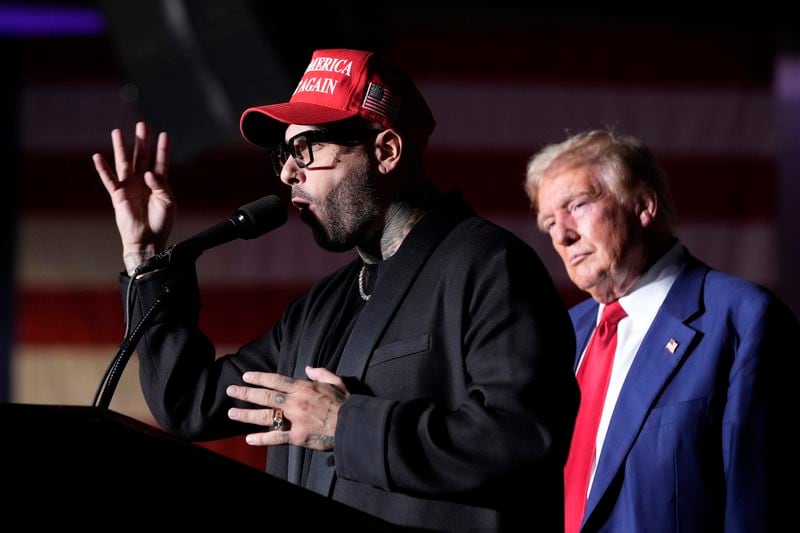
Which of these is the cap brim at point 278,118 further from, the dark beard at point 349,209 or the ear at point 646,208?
the ear at point 646,208

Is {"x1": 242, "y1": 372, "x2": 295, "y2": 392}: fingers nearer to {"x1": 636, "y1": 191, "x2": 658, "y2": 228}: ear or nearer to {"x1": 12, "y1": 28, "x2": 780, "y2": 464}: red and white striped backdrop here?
{"x1": 636, "y1": 191, "x2": 658, "y2": 228}: ear

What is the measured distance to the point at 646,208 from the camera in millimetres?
2154

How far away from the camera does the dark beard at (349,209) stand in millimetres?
1439

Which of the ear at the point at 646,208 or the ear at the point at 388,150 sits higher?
the ear at the point at 388,150

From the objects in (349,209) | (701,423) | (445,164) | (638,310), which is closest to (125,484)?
(349,209)

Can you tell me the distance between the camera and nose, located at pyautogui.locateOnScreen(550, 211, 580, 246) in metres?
2.16

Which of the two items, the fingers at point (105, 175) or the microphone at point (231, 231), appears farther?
the fingers at point (105, 175)

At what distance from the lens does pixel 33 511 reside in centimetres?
82

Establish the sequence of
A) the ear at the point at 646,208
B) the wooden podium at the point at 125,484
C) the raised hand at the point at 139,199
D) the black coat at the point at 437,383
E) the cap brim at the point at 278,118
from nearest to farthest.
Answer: the wooden podium at the point at 125,484 < the black coat at the point at 437,383 < the cap brim at the point at 278,118 < the raised hand at the point at 139,199 < the ear at the point at 646,208

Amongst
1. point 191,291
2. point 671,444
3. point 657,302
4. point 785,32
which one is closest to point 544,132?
point 785,32

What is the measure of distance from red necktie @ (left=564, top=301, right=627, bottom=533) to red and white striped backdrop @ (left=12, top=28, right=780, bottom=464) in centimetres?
150

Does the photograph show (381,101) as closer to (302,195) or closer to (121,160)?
(302,195)

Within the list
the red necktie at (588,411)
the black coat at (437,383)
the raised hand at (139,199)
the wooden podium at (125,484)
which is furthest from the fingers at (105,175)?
the red necktie at (588,411)

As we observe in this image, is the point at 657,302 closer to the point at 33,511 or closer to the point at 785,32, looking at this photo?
the point at 33,511
